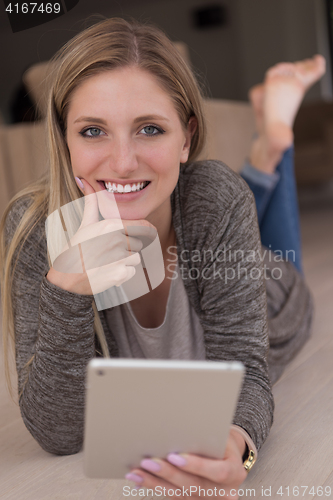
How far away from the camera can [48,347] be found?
60 centimetres

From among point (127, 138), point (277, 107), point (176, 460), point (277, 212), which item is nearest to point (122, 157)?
point (127, 138)

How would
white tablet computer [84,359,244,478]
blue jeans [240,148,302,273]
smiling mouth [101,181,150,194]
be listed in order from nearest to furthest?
white tablet computer [84,359,244,478] < smiling mouth [101,181,150,194] < blue jeans [240,148,302,273]

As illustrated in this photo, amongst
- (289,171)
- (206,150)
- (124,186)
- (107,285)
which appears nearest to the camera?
(107,285)

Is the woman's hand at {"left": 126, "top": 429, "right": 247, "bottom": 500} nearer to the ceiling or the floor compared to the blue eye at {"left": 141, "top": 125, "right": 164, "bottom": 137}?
nearer to the floor

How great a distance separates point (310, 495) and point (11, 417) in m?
0.54

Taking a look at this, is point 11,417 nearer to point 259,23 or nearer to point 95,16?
point 95,16

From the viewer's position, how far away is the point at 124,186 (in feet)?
2.16

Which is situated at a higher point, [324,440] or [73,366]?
[73,366]

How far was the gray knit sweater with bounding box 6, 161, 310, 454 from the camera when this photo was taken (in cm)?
60

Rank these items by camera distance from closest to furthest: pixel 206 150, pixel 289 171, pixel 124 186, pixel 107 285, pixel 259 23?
pixel 107 285, pixel 124 186, pixel 206 150, pixel 289 171, pixel 259 23

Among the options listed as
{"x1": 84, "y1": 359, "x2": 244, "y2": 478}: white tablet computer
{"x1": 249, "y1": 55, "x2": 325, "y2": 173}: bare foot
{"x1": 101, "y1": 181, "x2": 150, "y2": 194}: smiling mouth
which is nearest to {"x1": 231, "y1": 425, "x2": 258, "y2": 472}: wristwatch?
{"x1": 84, "y1": 359, "x2": 244, "y2": 478}: white tablet computer

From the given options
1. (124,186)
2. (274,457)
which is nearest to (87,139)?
(124,186)

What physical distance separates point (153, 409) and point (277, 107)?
1227mm

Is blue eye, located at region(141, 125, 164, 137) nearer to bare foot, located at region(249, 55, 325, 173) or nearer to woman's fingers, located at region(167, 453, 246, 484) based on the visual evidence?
woman's fingers, located at region(167, 453, 246, 484)
